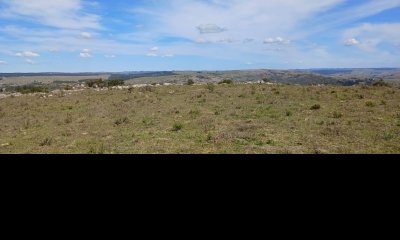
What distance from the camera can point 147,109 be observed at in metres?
24.2

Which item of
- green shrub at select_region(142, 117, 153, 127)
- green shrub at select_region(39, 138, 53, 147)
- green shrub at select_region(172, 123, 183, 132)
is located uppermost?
green shrub at select_region(172, 123, 183, 132)

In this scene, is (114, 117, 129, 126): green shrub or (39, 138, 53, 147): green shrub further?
(114, 117, 129, 126): green shrub

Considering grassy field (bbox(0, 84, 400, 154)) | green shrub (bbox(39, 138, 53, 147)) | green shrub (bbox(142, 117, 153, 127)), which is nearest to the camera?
grassy field (bbox(0, 84, 400, 154))

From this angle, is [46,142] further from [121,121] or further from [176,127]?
[176,127]

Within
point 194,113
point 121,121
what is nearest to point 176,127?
point 121,121

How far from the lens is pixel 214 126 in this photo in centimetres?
1662

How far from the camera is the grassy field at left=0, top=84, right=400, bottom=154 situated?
12.7 metres

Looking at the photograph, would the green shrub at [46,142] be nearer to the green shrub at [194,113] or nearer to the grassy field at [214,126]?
the grassy field at [214,126]

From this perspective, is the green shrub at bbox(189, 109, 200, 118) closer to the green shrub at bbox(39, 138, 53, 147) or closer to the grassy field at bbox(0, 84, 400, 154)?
the grassy field at bbox(0, 84, 400, 154)

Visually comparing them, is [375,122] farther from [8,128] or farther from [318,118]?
[8,128]

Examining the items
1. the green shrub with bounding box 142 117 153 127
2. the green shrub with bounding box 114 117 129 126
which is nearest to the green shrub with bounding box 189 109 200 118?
the green shrub with bounding box 142 117 153 127

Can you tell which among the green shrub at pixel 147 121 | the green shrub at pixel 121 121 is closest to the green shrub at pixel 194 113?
the green shrub at pixel 147 121

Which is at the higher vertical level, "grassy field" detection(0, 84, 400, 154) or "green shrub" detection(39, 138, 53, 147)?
"grassy field" detection(0, 84, 400, 154)
